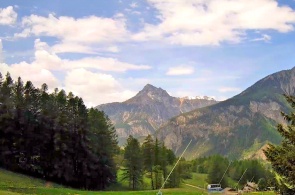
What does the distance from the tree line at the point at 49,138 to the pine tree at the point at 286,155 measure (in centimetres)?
5972

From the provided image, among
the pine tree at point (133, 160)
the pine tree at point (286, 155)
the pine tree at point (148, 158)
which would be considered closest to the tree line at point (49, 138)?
the pine tree at point (133, 160)

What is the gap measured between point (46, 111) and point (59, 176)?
14.9 metres

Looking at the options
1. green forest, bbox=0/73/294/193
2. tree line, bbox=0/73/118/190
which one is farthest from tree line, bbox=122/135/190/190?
tree line, bbox=0/73/118/190

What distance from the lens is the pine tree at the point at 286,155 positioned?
30047 mm

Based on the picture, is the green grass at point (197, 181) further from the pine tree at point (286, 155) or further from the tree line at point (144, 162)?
the pine tree at point (286, 155)

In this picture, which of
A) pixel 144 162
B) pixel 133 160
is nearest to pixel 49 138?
pixel 133 160

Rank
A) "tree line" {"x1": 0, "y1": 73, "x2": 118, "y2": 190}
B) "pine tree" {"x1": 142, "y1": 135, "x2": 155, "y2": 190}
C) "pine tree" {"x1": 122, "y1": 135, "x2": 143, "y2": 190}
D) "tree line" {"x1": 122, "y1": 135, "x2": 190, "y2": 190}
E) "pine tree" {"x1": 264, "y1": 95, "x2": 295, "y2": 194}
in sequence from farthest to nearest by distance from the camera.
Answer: "pine tree" {"x1": 142, "y1": 135, "x2": 155, "y2": 190}, "tree line" {"x1": 122, "y1": 135, "x2": 190, "y2": 190}, "pine tree" {"x1": 122, "y1": 135, "x2": 143, "y2": 190}, "tree line" {"x1": 0, "y1": 73, "x2": 118, "y2": 190}, "pine tree" {"x1": 264, "y1": 95, "x2": 295, "y2": 194}

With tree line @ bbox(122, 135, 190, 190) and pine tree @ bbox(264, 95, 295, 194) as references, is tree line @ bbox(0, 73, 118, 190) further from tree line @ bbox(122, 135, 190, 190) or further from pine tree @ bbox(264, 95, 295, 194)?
pine tree @ bbox(264, 95, 295, 194)

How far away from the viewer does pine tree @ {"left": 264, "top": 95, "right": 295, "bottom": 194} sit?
3005 centimetres

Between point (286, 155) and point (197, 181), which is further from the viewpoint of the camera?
point (197, 181)

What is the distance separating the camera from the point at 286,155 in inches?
1192

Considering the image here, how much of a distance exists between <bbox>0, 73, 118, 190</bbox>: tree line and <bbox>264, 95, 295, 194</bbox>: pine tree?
196ft

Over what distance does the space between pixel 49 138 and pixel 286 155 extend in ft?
214

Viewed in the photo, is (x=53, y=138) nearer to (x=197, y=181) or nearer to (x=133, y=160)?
(x=133, y=160)
